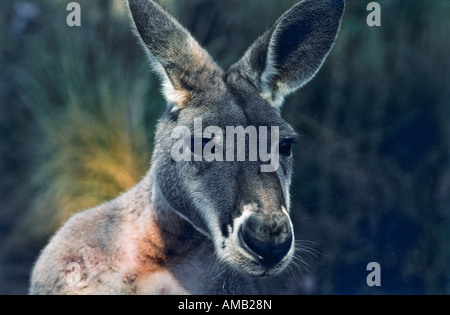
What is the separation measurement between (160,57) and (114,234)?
999 millimetres

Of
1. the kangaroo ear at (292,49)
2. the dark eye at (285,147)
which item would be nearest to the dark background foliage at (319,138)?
the kangaroo ear at (292,49)

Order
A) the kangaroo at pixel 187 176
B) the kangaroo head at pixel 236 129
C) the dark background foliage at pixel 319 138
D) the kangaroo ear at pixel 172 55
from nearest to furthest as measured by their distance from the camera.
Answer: the kangaroo head at pixel 236 129 < the kangaroo at pixel 187 176 < the kangaroo ear at pixel 172 55 < the dark background foliage at pixel 319 138

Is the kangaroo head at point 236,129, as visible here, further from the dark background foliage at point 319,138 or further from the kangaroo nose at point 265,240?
the dark background foliage at point 319,138

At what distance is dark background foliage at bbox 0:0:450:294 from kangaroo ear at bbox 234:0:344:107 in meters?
2.25

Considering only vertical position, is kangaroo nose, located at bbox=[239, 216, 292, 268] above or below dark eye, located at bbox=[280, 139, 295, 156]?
below

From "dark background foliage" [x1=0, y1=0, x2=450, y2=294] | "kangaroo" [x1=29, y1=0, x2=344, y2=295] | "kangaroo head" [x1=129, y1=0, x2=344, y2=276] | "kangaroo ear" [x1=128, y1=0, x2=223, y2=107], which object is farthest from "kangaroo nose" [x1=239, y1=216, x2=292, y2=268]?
"dark background foliage" [x1=0, y1=0, x2=450, y2=294]

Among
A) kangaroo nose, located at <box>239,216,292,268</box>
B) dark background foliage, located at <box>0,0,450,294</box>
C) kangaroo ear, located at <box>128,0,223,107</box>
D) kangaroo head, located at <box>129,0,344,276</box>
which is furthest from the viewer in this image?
dark background foliage, located at <box>0,0,450,294</box>

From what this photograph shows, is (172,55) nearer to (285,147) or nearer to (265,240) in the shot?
(285,147)

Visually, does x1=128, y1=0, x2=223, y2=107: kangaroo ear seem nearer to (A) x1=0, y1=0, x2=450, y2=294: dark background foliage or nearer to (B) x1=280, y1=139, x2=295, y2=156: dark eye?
(B) x1=280, y1=139, x2=295, y2=156: dark eye

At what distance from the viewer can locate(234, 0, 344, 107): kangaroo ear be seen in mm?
3088

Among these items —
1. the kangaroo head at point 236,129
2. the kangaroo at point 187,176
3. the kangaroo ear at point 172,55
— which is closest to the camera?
the kangaroo head at point 236,129

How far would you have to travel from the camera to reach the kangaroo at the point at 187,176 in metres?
2.87

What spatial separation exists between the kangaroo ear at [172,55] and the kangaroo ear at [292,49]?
22cm

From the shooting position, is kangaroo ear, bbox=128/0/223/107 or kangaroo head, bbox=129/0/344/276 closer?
kangaroo head, bbox=129/0/344/276
